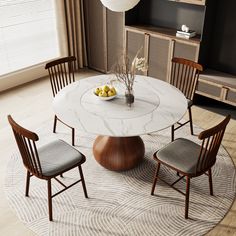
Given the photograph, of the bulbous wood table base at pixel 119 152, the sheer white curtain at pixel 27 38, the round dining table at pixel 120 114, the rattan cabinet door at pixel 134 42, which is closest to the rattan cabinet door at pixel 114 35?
the rattan cabinet door at pixel 134 42

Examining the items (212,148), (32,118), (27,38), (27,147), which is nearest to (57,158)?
(27,147)

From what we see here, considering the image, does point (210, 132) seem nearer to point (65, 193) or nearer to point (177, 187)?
point (177, 187)

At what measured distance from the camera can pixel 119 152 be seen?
3.32 meters

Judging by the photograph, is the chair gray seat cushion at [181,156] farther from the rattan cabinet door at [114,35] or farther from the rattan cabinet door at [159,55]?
the rattan cabinet door at [114,35]

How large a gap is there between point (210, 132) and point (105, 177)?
1331 millimetres

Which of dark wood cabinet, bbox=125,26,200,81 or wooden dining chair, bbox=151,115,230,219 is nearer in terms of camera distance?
wooden dining chair, bbox=151,115,230,219

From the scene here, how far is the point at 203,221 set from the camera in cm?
287

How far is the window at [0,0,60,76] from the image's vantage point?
5016mm

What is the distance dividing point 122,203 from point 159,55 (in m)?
2.51

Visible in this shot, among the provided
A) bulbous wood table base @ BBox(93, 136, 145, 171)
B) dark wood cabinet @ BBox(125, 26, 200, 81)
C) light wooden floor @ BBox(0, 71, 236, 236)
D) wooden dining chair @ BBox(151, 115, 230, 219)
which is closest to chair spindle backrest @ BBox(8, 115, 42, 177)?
light wooden floor @ BBox(0, 71, 236, 236)

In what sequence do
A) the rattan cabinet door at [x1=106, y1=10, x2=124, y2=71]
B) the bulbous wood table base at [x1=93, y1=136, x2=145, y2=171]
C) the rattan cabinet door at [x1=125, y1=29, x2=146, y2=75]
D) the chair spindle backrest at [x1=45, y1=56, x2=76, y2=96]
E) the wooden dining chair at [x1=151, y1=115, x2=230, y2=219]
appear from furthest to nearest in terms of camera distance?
1. the rattan cabinet door at [x1=106, y1=10, x2=124, y2=71]
2. the rattan cabinet door at [x1=125, y1=29, x2=146, y2=75]
3. the chair spindle backrest at [x1=45, y1=56, x2=76, y2=96]
4. the bulbous wood table base at [x1=93, y1=136, x2=145, y2=171]
5. the wooden dining chair at [x1=151, y1=115, x2=230, y2=219]

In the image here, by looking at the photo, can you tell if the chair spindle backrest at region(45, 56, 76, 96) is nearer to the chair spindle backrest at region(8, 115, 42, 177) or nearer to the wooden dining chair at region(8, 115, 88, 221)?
the wooden dining chair at region(8, 115, 88, 221)

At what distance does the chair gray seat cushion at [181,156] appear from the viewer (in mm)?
2797

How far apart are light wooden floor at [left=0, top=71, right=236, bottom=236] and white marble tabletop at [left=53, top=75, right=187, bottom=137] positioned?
994 millimetres
